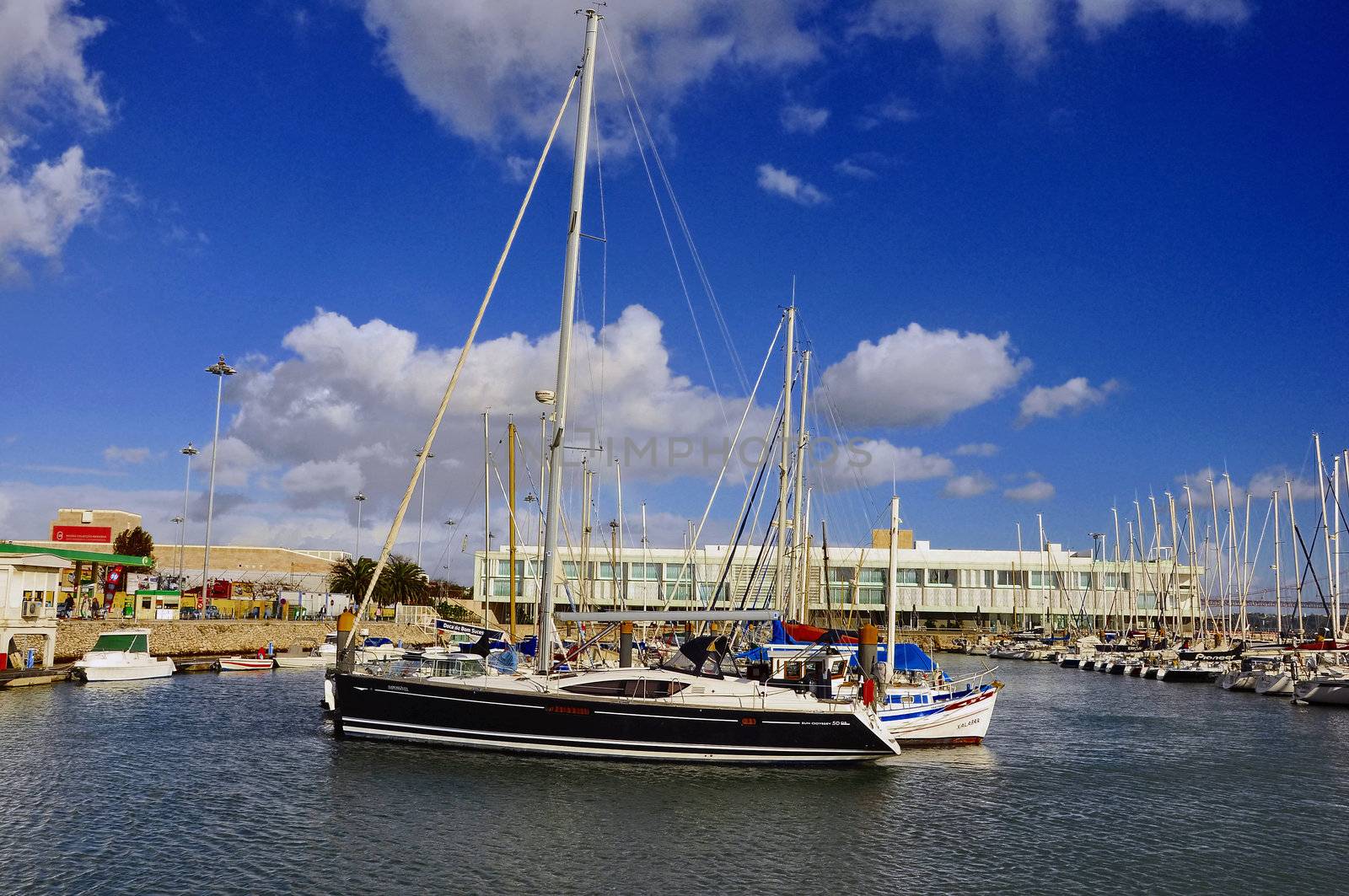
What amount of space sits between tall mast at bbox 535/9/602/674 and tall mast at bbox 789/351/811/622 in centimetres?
2308

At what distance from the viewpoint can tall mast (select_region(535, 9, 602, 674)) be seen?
3164 cm

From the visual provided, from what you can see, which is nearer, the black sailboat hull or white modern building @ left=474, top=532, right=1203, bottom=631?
the black sailboat hull

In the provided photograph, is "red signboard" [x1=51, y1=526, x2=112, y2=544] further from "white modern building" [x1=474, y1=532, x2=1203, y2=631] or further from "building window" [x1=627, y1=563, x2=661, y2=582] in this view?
"building window" [x1=627, y1=563, x2=661, y2=582]

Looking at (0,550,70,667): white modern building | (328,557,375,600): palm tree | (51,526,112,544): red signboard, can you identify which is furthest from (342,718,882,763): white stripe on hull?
(51,526,112,544): red signboard

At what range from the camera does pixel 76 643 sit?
206 ft

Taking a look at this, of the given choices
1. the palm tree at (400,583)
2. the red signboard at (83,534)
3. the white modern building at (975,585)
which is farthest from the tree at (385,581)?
the white modern building at (975,585)

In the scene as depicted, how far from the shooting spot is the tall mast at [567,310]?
104 feet

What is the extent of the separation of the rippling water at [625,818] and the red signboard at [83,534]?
205ft

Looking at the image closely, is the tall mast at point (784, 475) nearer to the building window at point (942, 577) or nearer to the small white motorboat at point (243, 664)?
the small white motorboat at point (243, 664)

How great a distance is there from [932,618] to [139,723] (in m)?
124

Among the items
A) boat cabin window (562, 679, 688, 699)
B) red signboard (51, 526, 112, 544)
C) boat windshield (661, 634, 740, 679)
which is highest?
red signboard (51, 526, 112, 544)

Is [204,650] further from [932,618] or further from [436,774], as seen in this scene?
[932,618]

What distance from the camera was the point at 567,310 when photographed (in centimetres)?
3231

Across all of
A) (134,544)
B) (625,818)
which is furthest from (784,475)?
(134,544)
